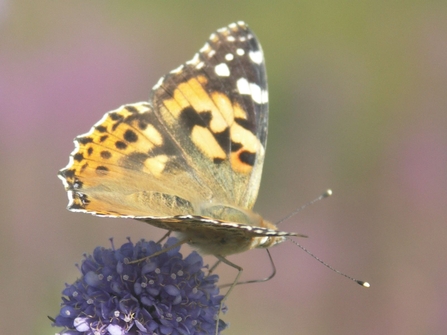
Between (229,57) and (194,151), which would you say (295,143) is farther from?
(194,151)

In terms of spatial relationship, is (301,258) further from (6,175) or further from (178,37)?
(178,37)

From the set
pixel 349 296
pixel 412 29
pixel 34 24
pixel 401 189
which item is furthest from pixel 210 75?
pixel 412 29

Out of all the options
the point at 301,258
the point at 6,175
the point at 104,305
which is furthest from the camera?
the point at 301,258

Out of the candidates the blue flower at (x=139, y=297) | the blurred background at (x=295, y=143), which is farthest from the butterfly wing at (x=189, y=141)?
the blurred background at (x=295, y=143)

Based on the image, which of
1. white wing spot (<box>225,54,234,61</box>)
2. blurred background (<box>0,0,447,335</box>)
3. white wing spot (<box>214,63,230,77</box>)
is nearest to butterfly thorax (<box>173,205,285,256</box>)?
white wing spot (<box>214,63,230,77</box>)

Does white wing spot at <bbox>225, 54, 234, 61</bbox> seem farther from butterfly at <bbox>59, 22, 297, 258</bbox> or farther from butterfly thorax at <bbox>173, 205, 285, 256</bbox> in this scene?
butterfly thorax at <bbox>173, 205, 285, 256</bbox>

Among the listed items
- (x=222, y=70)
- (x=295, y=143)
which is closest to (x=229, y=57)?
(x=222, y=70)
